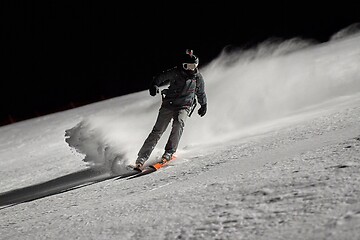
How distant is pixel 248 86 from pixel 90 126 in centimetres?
343

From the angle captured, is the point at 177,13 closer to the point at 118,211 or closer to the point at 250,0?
the point at 250,0

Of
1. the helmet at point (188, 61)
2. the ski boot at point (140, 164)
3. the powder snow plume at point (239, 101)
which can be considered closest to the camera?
the ski boot at point (140, 164)

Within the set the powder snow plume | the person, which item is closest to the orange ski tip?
the person

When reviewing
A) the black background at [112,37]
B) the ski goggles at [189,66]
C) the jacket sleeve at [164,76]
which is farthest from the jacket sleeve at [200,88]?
the black background at [112,37]

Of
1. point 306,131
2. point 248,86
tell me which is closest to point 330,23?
point 248,86

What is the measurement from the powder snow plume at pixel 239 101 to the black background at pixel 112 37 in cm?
323

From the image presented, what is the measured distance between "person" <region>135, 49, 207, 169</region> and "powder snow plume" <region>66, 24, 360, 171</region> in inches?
21.4

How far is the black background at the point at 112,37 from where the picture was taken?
16438 mm

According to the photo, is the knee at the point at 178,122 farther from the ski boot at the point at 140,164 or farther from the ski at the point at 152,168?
the ski boot at the point at 140,164

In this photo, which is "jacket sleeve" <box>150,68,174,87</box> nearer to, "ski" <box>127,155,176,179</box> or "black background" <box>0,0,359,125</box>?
"ski" <box>127,155,176,179</box>

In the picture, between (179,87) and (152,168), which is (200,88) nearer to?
(179,87)

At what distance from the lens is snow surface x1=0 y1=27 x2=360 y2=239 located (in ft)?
9.73

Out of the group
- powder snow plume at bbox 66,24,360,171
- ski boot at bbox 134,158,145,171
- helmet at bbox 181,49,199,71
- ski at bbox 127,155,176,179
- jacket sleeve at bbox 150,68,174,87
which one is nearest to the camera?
ski at bbox 127,155,176,179

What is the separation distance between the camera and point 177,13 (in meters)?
17.6
